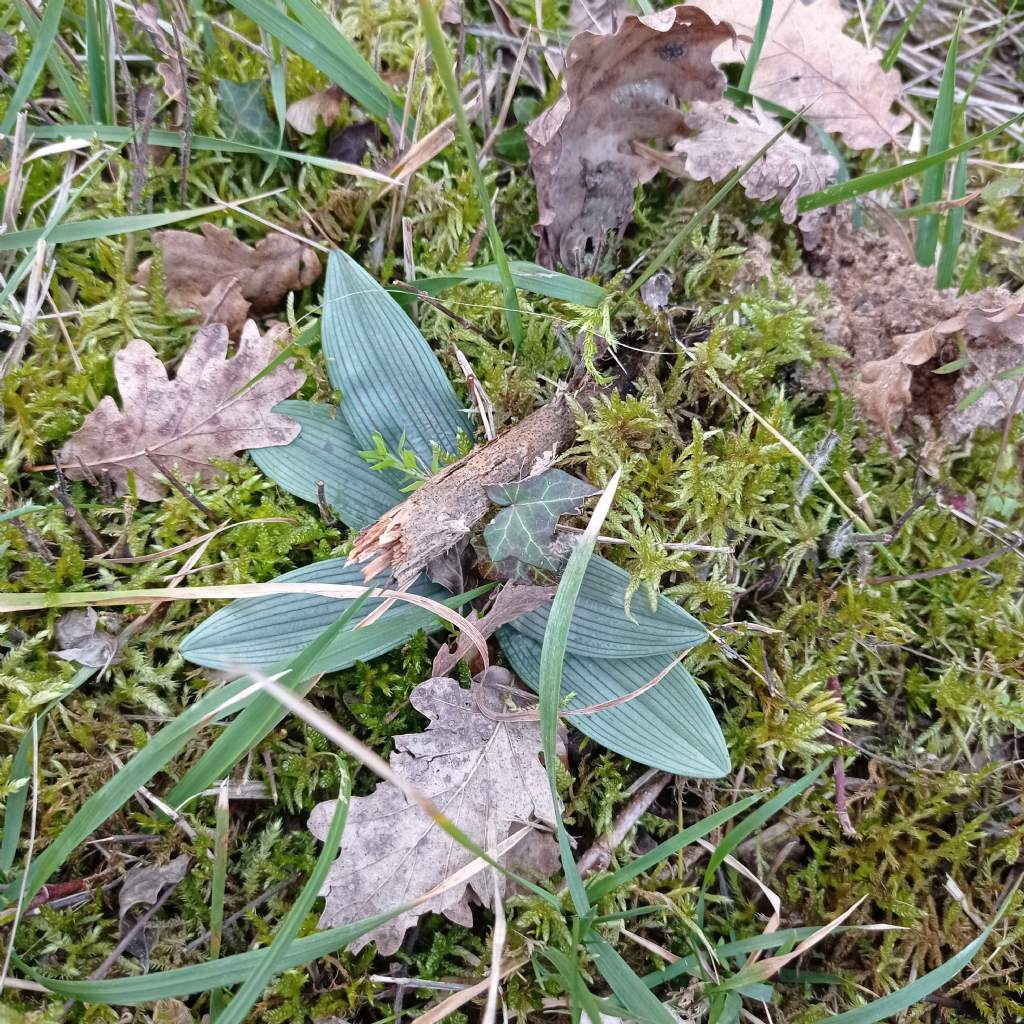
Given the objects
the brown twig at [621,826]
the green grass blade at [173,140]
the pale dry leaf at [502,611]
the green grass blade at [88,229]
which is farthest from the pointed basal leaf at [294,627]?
the green grass blade at [173,140]

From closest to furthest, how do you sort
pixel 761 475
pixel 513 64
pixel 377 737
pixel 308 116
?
pixel 377 737 < pixel 761 475 < pixel 308 116 < pixel 513 64

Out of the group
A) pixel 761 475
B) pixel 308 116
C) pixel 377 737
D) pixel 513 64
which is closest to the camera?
pixel 377 737

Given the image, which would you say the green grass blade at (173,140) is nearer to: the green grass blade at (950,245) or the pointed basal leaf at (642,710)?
the pointed basal leaf at (642,710)

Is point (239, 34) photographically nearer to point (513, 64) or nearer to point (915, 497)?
point (513, 64)

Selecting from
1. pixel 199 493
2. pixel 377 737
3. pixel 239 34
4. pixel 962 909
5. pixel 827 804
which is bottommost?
pixel 962 909

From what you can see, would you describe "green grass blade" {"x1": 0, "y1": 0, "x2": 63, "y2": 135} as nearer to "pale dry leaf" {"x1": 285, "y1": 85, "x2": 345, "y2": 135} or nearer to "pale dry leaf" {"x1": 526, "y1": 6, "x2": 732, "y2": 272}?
"pale dry leaf" {"x1": 285, "y1": 85, "x2": 345, "y2": 135}

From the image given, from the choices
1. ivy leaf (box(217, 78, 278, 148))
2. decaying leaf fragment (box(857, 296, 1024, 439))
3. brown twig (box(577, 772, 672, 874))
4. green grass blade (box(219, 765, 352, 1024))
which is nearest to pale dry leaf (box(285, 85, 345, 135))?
ivy leaf (box(217, 78, 278, 148))

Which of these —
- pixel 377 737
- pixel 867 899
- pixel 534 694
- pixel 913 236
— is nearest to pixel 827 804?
pixel 867 899

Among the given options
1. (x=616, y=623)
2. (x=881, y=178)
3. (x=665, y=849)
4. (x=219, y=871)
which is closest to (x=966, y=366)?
(x=881, y=178)
